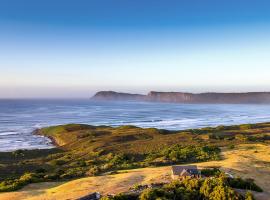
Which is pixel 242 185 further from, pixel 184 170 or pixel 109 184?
pixel 109 184

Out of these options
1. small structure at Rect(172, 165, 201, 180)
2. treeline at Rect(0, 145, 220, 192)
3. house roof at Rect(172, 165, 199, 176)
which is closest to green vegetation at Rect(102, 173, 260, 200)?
small structure at Rect(172, 165, 201, 180)

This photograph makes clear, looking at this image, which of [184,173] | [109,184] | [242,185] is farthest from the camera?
[109,184]

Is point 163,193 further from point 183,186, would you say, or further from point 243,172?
point 243,172

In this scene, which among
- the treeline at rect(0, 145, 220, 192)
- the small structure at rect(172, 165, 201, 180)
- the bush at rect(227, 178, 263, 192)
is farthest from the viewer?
the treeline at rect(0, 145, 220, 192)

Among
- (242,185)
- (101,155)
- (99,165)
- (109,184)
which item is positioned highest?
(242,185)

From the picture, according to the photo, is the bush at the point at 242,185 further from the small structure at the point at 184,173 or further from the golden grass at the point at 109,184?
the small structure at the point at 184,173

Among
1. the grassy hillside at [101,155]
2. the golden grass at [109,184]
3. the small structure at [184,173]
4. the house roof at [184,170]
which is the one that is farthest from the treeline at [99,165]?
the small structure at [184,173]

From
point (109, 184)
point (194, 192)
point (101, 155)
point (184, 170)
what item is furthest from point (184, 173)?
point (101, 155)

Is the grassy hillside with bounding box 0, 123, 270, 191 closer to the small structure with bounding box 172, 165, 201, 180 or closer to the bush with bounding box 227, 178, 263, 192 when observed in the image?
the small structure with bounding box 172, 165, 201, 180
